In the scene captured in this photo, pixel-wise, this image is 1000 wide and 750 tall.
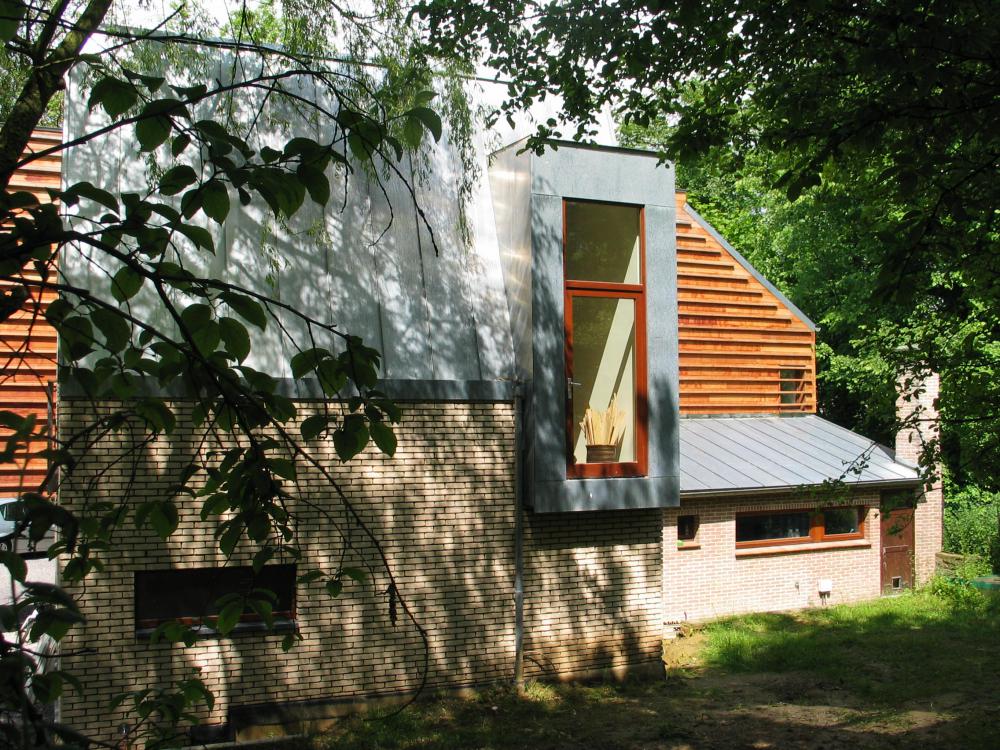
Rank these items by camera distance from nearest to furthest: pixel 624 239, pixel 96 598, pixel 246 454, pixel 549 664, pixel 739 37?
pixel 246 454 → pixel 739 37 → pixel 96 598 → pixel 549 664 → pixel 624 239

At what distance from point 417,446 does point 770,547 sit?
9.31 m

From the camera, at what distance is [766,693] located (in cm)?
1177

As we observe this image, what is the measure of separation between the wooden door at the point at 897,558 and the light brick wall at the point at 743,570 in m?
0.43

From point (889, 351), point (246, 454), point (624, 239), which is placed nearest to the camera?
point (246, 454)

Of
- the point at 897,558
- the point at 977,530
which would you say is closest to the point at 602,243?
the point at 897,558

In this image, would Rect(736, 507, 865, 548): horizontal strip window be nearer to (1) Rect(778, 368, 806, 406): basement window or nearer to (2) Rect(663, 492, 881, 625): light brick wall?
(2) Rect(663, 492, 881, 625): light brick wall

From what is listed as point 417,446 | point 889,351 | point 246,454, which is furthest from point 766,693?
point 246,454

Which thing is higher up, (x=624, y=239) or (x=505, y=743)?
(x=624, y=239)

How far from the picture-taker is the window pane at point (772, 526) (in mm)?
16797

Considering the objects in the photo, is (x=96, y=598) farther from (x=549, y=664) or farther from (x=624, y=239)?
(x=624, y=239)

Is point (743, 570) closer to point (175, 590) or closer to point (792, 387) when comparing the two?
point (792, 387)

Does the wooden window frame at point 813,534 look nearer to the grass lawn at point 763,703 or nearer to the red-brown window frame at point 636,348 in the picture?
the grass lawn at point 763,703

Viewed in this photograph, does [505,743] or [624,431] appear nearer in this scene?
[505,743]

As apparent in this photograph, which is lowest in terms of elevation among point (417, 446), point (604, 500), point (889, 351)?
point (604, 500)
